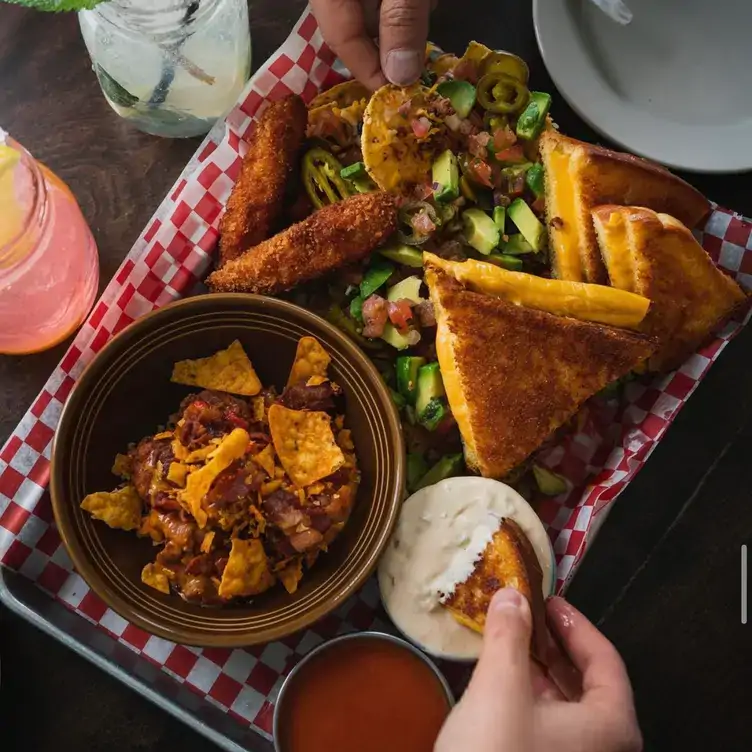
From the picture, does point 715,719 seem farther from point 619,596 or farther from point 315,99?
point 315,99

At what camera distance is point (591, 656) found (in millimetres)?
1703

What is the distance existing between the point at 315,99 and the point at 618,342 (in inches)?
36.5

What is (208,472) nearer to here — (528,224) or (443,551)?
(443,551)

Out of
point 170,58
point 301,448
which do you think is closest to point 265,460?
point 301,448

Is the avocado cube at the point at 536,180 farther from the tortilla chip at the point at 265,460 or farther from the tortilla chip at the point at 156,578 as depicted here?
the tortilla chip at the point at 156,578

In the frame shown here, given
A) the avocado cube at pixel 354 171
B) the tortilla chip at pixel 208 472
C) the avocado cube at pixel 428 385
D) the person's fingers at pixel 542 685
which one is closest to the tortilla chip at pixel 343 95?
the avocado cube at pixel 354 171

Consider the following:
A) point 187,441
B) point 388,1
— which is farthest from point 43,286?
point 388,1

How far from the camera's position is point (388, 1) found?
71.6 inches

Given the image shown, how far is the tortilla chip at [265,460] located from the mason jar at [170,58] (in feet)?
2.76

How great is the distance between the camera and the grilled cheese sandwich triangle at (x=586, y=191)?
6.23ft

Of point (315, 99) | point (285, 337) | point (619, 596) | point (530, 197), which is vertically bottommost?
point (619, 596)

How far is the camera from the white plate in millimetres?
2086

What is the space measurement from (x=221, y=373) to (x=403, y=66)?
79cm

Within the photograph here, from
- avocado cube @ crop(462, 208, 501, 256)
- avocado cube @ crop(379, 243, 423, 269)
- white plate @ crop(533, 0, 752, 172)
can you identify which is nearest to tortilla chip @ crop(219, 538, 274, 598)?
avocado cube @ crop(379, 243, 423, 269)
